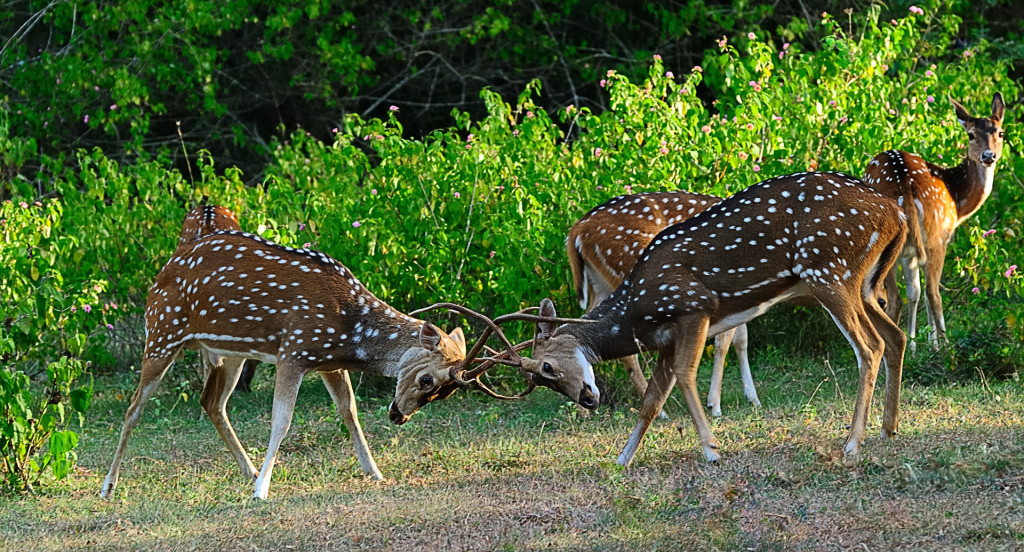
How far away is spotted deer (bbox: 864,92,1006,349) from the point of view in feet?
30.6

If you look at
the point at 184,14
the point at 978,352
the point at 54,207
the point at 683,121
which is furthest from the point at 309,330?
the point at 184,14

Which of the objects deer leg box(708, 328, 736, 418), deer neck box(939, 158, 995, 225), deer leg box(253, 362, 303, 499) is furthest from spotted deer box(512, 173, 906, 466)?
deer neck box(939, 158, 995, 225)

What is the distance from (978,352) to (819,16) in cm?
840

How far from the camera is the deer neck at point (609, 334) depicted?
704cm

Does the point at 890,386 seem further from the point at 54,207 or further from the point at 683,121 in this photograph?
the point at 54,207

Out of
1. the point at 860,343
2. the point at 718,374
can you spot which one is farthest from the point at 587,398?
the point at 718,374

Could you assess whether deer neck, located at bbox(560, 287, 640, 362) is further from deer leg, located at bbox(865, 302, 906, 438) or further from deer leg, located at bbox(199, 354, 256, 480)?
deer leg, located at bbox(199, 354, 256, 480)

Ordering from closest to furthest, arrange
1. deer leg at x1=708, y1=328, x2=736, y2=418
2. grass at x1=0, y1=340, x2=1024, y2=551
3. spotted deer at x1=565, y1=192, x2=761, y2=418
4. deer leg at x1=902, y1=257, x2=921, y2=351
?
1. grass at x1=0, y1=340, x2=1024, y2=551
2. spotted deer at x1=565, y1=192, x2=761, y2=418
3. deer leg at x1=708, y1=328, x2=736, y2=418
4. deer leg at x1=902, y1=257, x2=921, y2=351

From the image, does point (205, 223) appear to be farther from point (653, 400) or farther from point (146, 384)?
point (653, 400)

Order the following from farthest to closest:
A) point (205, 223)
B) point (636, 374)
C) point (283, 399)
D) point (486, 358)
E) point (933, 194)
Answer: point (933, 194) → point (205, 223) → point (636, 374) → point (283, 399) → point (486, 358)

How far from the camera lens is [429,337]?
691 centimetres

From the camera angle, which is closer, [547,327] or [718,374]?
[547,327]

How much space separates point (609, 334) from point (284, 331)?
1.82 meters

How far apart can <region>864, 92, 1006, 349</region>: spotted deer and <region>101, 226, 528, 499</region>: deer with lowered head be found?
3863 millimetres
